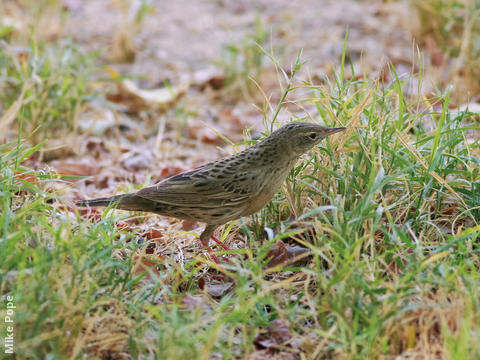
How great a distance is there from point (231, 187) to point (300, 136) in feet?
2.07

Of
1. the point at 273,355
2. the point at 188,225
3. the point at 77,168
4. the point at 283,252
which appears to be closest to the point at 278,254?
the point at 283,252

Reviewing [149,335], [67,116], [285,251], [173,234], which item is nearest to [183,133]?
[67,116]

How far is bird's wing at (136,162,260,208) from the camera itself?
4859mm

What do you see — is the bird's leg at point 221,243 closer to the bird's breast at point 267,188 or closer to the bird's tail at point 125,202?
the bird's breast at point 267,188

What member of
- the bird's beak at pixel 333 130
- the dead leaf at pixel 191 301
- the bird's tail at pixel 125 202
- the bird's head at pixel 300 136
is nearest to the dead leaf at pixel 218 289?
the dead leaf at pixel 191 301

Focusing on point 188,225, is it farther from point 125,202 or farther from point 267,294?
point 267,294

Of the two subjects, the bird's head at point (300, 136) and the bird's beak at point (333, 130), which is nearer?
the bird's beak at point (333, 130)

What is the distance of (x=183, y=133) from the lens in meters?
8.23

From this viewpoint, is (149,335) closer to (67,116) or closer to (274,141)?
(274,141)

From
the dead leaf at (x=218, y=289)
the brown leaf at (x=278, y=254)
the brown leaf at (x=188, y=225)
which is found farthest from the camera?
Answer: the brown leaf at (x=188, y=225)

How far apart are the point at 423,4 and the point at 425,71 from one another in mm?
1011

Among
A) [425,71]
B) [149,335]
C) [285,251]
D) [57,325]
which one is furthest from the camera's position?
[425,71]

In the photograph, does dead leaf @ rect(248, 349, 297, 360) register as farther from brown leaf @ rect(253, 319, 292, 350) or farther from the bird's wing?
the bird's wing

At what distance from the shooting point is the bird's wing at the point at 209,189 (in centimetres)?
486
